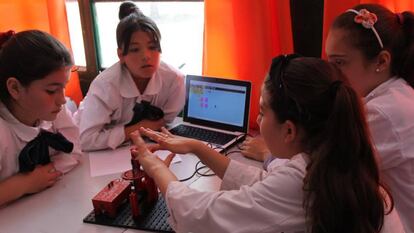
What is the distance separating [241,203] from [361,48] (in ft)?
1.98

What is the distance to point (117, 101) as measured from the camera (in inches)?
65.7

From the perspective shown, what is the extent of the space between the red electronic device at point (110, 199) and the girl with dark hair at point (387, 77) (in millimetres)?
727

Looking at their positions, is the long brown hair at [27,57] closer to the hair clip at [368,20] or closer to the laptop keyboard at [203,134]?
the laptop keyboard at [203,134]

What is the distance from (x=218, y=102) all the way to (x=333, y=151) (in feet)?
2.99

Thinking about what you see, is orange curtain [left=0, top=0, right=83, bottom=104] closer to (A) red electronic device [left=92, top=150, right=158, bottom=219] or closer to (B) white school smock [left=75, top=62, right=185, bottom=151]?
(B) white school smock [left=75, top=62, right=185, bottom=151]

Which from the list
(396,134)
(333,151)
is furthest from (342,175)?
(396,134)

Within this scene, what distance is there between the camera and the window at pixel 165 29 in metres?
2.09

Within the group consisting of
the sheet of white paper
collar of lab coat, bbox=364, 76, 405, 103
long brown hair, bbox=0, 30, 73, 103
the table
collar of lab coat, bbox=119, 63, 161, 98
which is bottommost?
the table

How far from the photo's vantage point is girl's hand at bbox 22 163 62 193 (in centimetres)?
130

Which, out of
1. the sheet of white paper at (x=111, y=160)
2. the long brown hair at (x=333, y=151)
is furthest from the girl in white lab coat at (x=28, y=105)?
the long brown hair at (x=333, y=151)

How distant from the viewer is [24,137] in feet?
4.40

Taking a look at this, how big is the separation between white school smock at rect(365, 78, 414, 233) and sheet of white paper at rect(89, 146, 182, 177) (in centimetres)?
70

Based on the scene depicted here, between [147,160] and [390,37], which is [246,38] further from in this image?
[147,160]

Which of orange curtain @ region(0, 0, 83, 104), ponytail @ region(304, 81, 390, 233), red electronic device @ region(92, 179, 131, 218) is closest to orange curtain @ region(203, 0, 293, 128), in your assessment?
red electronic device @ region(92, 179, 131, 218)
